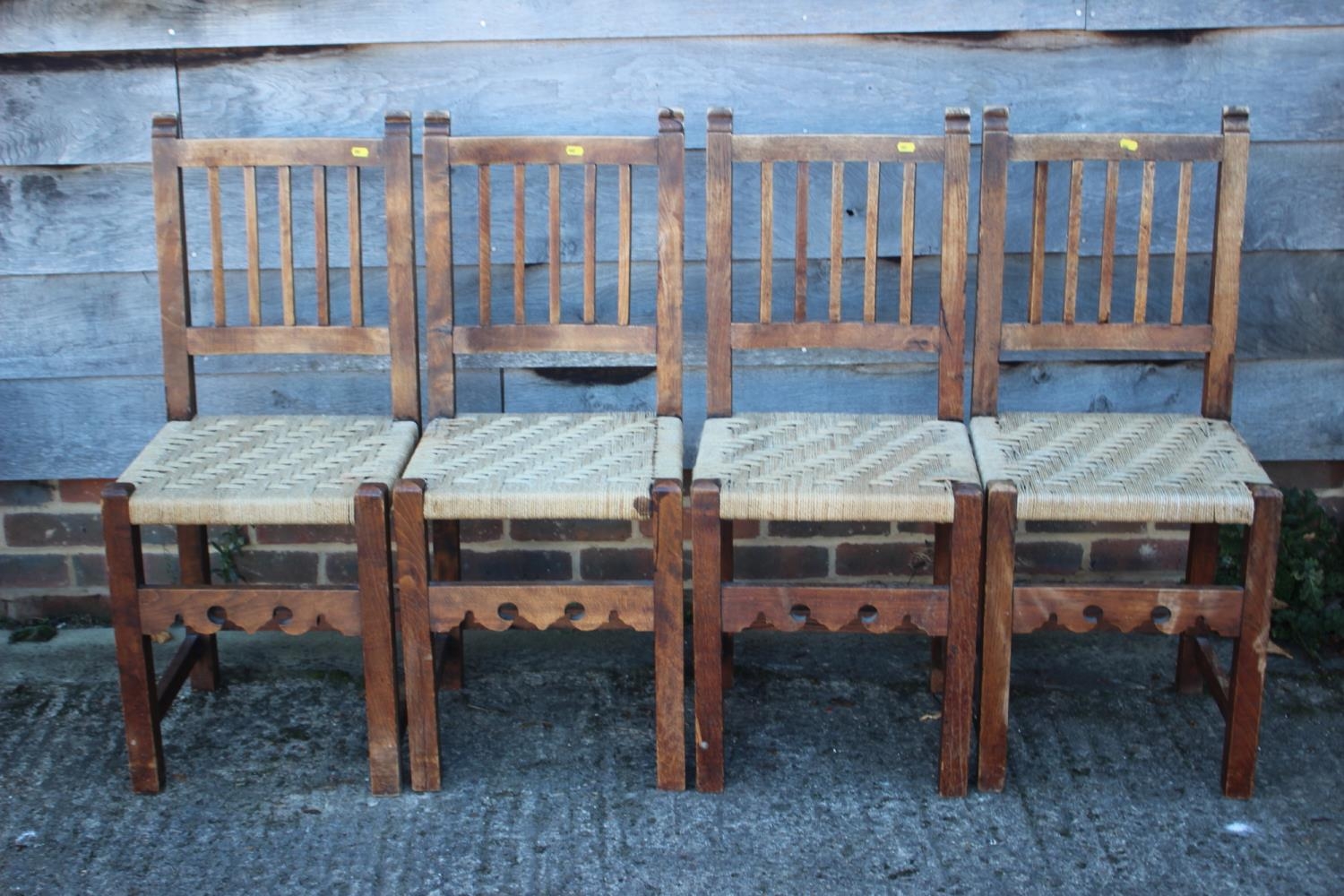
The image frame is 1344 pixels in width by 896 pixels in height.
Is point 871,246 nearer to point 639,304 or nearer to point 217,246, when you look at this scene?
point 639,304

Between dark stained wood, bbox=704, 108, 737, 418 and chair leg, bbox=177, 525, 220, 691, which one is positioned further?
chair leg, bbox=177, 525, 220, 691

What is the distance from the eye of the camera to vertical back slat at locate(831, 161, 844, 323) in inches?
107

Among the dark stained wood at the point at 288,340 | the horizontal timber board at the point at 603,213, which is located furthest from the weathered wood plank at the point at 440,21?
the dark stained wood at the point at 288,340

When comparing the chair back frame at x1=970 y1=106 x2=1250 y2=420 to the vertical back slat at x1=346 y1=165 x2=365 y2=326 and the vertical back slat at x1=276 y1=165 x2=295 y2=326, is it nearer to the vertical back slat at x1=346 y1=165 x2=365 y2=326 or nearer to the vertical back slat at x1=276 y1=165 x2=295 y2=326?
the vertical back slat at x1=346 y1=165 x2=365 y2=326

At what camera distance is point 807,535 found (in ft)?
10.8

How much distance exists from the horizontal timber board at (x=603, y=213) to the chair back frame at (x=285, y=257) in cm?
28

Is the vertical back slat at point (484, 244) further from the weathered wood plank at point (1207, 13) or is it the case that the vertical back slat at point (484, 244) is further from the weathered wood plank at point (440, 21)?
the weathered wood plank at point (1207, 13)

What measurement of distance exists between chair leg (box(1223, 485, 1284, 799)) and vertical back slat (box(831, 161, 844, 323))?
2.69ft

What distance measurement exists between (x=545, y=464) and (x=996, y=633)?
820mm

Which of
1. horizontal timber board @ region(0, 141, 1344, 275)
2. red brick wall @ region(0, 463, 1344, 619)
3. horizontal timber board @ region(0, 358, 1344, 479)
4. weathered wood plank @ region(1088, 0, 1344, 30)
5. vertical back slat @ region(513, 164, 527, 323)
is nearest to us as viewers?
vertical back slat @ region(513, 164, 527, 323)

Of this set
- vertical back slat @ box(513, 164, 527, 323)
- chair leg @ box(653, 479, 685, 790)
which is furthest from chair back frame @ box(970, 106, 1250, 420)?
vertical back slat @ box(513, 164, 527, 323)

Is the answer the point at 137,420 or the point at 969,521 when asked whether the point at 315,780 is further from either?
the point at 969,521

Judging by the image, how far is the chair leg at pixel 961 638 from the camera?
2400 mm

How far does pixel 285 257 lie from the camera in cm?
279
